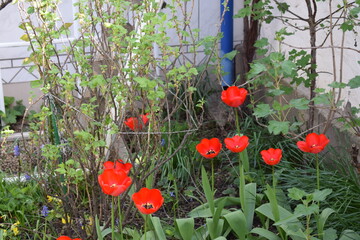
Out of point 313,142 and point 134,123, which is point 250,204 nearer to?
point 313,142

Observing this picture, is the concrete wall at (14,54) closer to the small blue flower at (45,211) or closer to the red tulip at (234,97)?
the small blue flower at (45,211)

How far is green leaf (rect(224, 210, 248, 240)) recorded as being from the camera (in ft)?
10.4

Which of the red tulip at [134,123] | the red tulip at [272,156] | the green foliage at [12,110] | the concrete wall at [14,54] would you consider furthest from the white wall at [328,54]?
the green foliage at [12,110]

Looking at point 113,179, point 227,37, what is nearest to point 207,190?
point 113,179

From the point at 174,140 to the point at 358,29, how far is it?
136 cm

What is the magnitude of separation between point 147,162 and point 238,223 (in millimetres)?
510

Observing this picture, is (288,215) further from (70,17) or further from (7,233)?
(70,17)

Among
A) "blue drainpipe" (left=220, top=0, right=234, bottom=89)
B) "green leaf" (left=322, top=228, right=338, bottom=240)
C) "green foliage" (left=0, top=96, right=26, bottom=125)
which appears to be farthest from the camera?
"blue drainpipe" (left=220, top=0, right=234, bottom=89)

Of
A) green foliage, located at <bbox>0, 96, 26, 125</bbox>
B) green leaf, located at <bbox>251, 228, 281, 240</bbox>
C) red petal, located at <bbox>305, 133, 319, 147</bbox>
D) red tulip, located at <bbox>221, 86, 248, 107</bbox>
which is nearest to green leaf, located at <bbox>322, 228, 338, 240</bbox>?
green leaf, located at <bbox>251, 228, 281, 240</bbox>

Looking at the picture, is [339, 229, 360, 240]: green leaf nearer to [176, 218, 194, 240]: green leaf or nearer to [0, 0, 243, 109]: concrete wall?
[176, 218, 194, 240]: green leaf

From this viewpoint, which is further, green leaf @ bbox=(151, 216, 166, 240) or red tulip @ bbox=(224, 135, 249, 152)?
green leaf @ bbox=(151, 216, 166, 240)

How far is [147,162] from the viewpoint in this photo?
126 inches

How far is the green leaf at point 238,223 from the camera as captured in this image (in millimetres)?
3166

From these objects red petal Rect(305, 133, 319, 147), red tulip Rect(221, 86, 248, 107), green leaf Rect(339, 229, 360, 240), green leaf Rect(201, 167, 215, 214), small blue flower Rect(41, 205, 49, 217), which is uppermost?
red tulip Rect(221, 86, 248, 107)
